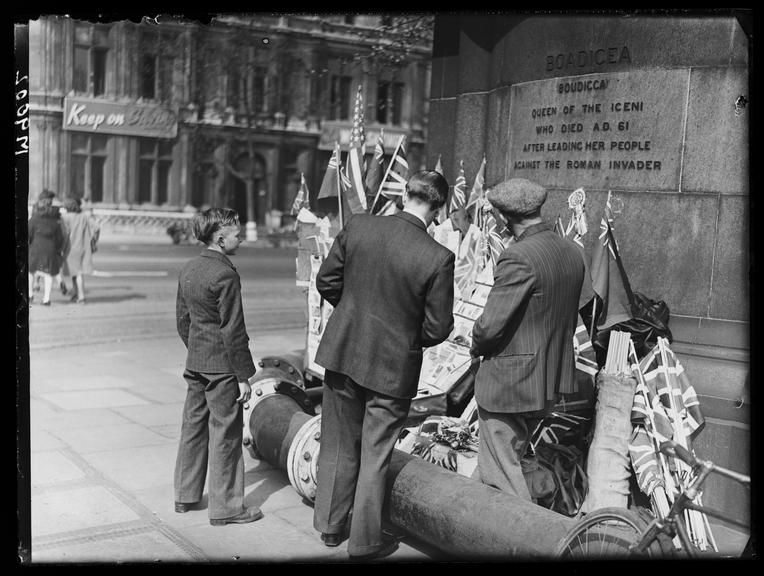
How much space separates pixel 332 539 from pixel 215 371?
1060mm

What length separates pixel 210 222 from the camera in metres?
4.70

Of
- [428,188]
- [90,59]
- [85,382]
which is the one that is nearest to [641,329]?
[428,188]

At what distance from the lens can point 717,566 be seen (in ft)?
12.8

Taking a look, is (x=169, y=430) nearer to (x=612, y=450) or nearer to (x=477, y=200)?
(x=477, y=200)

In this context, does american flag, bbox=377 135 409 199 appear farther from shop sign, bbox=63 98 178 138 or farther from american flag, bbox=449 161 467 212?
shop sign, bbox=63 98 178 138

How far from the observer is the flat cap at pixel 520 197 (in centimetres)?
425

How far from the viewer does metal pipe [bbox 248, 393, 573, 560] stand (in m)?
3.79

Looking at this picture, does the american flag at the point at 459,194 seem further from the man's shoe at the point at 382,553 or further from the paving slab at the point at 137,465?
the man's shoe at the point at 382,553

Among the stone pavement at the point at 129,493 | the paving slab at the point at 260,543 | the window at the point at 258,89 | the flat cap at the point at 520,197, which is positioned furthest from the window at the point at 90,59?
the flat cap at the point at 520,197

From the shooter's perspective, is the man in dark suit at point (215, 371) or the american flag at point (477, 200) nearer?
the man in dark suit at point (215, 371)

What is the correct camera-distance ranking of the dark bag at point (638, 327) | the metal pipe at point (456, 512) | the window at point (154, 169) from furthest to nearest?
the window at point (154, 169) < the dark bag at point (638, 327) < the metal pipe at point (456, 512)

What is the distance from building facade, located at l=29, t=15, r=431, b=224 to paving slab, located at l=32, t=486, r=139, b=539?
78.0 feet

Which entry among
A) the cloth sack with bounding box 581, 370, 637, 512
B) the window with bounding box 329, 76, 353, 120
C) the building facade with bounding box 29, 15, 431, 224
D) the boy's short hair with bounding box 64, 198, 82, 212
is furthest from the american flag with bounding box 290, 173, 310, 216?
the window with bounding box 329, 76, 353, 120

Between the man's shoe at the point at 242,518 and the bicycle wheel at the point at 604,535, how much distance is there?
1.84 m
